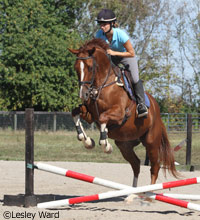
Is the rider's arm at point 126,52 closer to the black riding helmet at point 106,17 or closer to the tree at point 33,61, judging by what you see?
the black riding helmet at point 106,17

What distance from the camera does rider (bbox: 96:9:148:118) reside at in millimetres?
6195

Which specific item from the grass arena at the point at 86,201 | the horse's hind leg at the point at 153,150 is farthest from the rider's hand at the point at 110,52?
the horse's hind leg at the point at 153,150

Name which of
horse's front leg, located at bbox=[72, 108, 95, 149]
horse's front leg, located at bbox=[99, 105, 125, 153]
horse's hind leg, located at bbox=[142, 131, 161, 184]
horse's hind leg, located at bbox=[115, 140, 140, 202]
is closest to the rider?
horse's front leg, located at bbox=[99, 105, 125, 153]

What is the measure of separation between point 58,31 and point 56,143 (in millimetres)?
11021

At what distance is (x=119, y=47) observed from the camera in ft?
21.3

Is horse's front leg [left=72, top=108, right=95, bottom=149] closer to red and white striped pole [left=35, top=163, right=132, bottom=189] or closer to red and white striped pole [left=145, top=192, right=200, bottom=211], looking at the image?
red and white striped pole [left=35, top=163, right=132, bottom=189]

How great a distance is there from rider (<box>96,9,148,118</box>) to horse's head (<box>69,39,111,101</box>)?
0.55ft

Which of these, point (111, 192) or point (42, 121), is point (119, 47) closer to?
point (111, 192)

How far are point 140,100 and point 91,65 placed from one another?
1.04 m

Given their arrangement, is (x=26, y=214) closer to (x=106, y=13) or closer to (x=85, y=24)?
(x=106, y=13)

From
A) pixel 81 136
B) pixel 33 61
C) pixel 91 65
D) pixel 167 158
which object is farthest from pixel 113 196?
pixel 33 61

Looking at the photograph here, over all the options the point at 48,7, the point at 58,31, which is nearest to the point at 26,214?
the point at 58,31

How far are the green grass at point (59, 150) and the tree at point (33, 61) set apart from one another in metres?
5.50

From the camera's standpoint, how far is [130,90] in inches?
256
